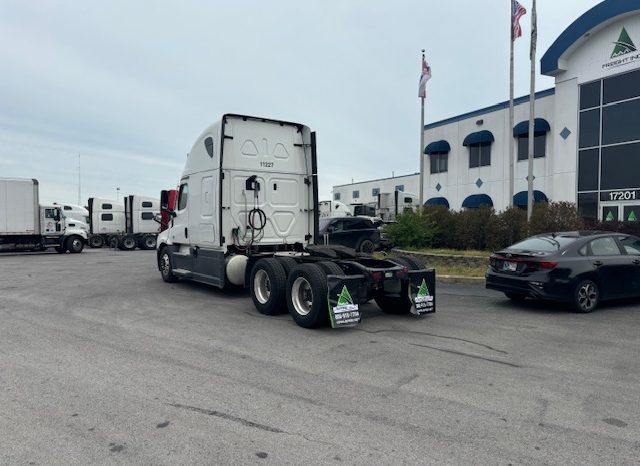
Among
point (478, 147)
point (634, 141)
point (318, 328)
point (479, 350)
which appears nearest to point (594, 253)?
point (479, 350)

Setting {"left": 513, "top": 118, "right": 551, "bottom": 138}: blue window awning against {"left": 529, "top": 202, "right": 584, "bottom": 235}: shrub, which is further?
{"left": 513, "top": 118, "right": 551, "bottom": 138}: blue window awning

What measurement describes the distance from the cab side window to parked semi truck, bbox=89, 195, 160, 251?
19208 mm

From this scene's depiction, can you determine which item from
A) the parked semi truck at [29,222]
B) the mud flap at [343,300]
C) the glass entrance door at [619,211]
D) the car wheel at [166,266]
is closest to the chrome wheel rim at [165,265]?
the car wheel at [166,266]

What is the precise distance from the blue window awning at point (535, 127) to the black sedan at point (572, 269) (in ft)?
52.0

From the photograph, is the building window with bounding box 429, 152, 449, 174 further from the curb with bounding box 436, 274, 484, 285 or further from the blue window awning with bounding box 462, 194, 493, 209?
the curb with bounding box 436, 274, 484, 285

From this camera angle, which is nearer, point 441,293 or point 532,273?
point 532,273

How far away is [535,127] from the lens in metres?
24.4

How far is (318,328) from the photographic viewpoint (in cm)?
762

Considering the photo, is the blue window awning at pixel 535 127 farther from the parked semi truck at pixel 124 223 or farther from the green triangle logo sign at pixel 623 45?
the parked semi truck at pixel 124 223

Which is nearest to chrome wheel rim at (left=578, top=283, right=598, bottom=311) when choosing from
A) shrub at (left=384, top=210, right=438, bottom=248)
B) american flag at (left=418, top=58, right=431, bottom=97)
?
shrub at (left=384, top=210, right=438, bottom=248)

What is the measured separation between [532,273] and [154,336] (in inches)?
252

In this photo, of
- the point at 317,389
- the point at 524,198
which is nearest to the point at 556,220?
the point at 524,198

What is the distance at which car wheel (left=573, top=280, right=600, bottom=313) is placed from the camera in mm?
8773

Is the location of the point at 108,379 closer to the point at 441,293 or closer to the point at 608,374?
the point at 608,374
